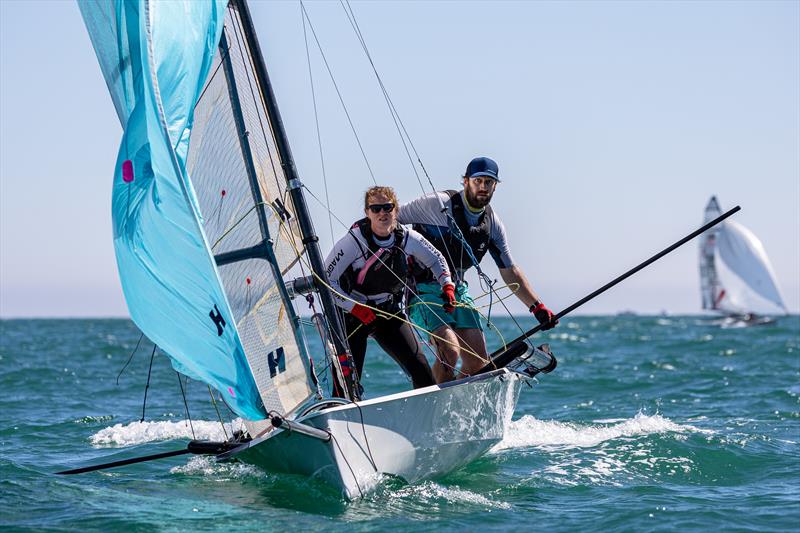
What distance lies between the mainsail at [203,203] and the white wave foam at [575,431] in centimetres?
279

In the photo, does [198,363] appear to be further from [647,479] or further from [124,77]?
[647,479]

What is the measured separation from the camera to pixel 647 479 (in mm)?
7207

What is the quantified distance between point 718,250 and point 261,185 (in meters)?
56.1

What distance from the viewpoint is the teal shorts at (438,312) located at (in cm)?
749

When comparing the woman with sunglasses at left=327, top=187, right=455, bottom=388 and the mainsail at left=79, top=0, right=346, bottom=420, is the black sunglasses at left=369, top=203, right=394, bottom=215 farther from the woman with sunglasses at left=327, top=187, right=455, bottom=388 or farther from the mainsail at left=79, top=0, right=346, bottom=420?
the mainsail at left=79, top=0, right=346, bottom=420

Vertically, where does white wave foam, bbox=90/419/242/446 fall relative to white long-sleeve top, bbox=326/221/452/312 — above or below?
below

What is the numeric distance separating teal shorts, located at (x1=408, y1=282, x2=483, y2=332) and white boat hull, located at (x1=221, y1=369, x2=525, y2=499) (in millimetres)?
631

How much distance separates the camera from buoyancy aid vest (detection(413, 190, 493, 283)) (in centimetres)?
756

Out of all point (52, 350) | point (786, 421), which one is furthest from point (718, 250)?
point (786, 421)

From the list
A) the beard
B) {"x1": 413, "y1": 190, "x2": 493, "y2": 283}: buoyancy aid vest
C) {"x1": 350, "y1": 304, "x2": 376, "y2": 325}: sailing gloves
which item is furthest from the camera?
{"x1": 413, "y1": 190, "x2": 493, "y2": 283}: buoyancy aid vest

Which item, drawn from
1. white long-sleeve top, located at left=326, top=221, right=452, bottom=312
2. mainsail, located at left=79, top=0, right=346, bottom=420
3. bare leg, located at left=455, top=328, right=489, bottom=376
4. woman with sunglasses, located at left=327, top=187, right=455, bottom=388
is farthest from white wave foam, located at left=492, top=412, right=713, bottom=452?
mainsail, located at left=79, top=0, right=346, bottom=420

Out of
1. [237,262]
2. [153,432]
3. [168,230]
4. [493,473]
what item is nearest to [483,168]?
[237,262]

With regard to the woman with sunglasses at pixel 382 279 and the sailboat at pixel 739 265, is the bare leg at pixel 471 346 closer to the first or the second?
the woman with sunglasses at pixel 382 279

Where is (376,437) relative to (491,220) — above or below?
below
